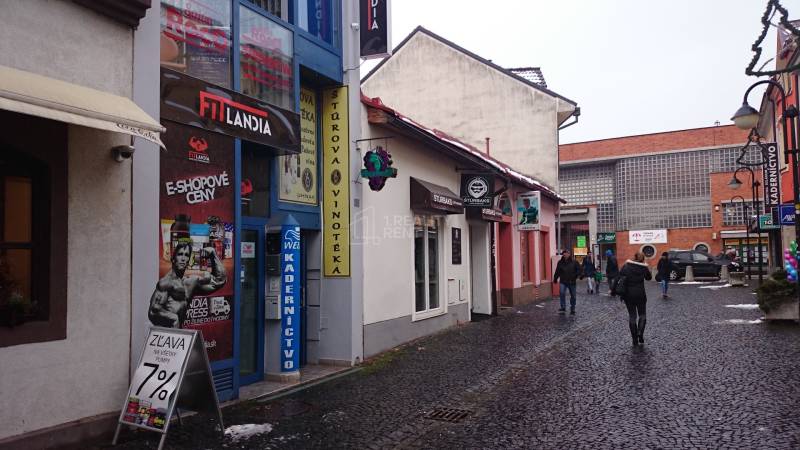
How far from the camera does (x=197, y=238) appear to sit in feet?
21.6

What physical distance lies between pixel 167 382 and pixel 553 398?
168 inches

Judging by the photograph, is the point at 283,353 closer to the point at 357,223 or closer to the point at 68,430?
the point at 357,223

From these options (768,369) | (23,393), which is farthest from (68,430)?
(768,369)

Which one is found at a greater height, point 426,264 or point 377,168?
point 377,168

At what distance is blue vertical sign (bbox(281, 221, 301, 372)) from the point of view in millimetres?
7883

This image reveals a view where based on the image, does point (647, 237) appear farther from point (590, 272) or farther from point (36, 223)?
point (36, 223)

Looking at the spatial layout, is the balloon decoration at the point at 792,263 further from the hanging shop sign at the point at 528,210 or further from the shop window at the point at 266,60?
the shop window at the point at 266,60

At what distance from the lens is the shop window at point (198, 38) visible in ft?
21.3

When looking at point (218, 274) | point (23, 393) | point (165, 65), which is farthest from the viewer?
point (218, 274)

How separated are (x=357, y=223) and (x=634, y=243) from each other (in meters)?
42.2

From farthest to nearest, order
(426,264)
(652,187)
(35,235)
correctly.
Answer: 1. (652,187)
2. (426,264)
3. (35,235)

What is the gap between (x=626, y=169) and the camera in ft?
158

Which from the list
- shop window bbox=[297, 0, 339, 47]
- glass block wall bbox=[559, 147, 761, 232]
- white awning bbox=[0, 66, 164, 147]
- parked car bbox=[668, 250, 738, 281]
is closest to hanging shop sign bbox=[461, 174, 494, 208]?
shop window bbox=[297, 0, 339, 47]

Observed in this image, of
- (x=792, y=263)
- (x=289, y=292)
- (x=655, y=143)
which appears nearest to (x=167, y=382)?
(x=289, y=292)
